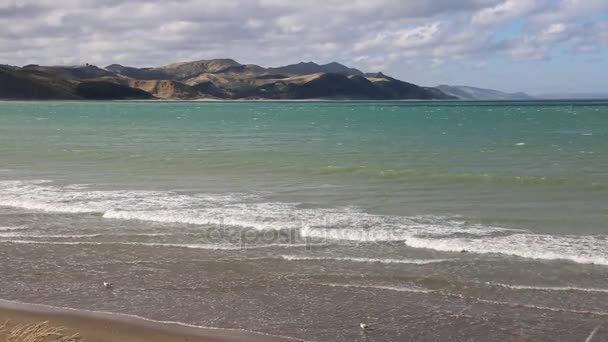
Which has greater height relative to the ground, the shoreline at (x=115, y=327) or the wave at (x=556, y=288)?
the wave at (x=556, y=288)

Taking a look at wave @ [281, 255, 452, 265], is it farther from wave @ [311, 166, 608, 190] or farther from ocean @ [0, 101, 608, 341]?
wave @ [311, 166, 608, 190]

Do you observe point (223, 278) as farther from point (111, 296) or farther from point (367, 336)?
point (367, 336)

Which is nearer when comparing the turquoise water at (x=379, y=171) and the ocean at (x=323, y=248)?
the ocean at (x=323, y=248)

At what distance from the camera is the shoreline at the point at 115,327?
27.0 ft

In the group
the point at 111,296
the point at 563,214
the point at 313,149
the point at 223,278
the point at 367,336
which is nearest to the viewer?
the point at 367,336

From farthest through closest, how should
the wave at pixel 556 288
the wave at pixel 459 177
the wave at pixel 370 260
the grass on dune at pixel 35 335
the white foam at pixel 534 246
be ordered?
the wave at pixel 459 177 → the white foam at pixel 534 246 → the wave at pixel 370 260 → the wave at pixel 556 288 → the grass on dune at pixel 35 335

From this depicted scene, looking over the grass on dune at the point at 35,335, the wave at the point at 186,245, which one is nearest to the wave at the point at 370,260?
the wave at the point at 186,245

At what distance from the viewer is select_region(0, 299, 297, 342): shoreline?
8.24 meters

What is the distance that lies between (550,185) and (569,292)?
12852 mm

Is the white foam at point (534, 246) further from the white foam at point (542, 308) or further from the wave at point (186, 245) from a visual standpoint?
the white foam at point (542, 308)

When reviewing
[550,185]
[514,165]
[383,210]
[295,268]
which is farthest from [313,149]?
[295,268]

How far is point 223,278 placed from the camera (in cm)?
1102

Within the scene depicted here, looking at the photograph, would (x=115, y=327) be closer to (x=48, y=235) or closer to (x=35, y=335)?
(x=35, y=335)

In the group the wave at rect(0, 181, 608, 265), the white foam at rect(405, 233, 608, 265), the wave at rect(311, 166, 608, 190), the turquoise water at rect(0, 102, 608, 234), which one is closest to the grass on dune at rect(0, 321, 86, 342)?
the wave at rect(0, 181, 608, 265)
